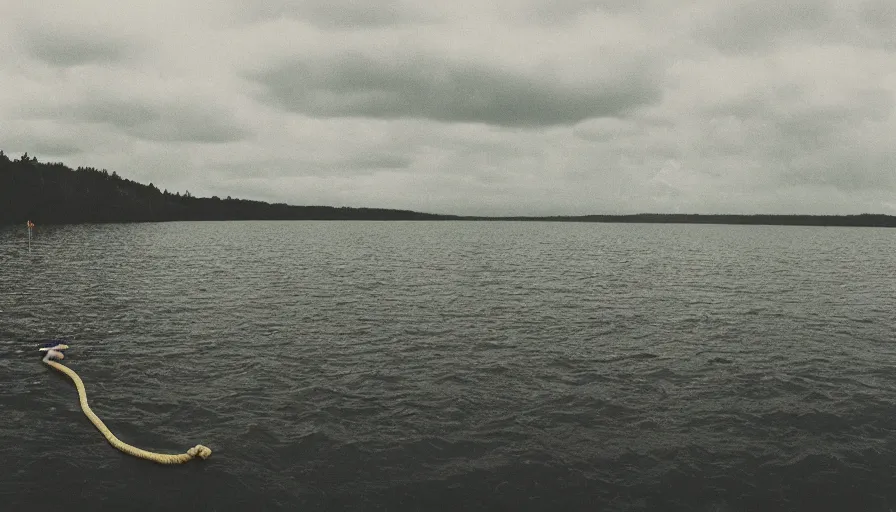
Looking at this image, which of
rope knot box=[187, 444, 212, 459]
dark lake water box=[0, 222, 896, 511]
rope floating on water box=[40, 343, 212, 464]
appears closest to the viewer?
dark lake water box=[0, 222, 896, 511]

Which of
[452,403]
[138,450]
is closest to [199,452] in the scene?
[138,450]

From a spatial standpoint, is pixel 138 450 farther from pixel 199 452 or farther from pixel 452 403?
pixel 452 403

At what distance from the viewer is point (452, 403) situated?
23.2 m

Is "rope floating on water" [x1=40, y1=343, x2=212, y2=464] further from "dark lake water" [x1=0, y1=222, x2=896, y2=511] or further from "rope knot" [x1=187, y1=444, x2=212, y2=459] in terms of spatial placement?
"dark lake water" [x1=0, y1=222, x2=896, y2=511]

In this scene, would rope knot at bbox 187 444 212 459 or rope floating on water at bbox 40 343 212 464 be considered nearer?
rope floating on water at bbox 40 343 212 464

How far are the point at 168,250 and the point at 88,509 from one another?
99047 mm

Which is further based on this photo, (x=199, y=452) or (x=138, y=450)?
(x=138, y=450)

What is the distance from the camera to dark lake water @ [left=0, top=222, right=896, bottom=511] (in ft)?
54.8

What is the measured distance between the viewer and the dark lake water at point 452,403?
16.7m

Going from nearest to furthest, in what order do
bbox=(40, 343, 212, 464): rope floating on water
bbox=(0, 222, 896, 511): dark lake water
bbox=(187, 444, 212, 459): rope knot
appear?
bbox=(0, 222, 896, 511): dark lake water
bbox=(40, 343, 212, 464): rope floating on water
bbox=(187, 444, 212, 459): rope knot

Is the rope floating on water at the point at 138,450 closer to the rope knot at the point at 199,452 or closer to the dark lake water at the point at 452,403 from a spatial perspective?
the rope knot at the point at 199,452

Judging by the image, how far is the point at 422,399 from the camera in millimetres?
23672

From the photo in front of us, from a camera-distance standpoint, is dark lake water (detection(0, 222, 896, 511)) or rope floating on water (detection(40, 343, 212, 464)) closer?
dark lake water (detection(0, 222, 896, 511))

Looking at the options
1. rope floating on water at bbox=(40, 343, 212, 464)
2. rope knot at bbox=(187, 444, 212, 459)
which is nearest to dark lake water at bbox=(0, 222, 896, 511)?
rope floating on water at bbox=(40, 343, 212, 464)
